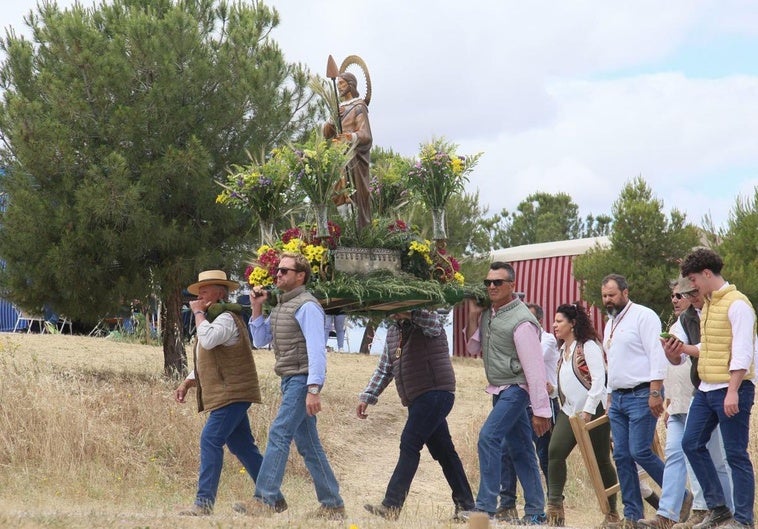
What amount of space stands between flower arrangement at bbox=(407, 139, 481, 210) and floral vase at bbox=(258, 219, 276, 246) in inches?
47.4

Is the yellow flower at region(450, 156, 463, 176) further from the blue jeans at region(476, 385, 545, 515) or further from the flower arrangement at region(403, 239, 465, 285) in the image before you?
the blue jeans at region(476, 385, 545, 515)

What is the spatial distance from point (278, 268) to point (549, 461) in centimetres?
274

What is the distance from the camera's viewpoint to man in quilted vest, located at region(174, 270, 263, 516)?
7.68 meters

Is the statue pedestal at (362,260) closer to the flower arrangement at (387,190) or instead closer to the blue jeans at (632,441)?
the flower arrangement at (387,190)

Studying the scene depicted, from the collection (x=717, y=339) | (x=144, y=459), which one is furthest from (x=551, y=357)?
(x=144, y=459)

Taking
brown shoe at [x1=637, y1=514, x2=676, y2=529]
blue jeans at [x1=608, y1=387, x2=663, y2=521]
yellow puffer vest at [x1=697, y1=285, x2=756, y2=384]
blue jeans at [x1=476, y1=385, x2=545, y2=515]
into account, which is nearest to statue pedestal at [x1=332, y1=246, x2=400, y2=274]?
blue jeans at [x1=476, y1=385, x2=545, y2=515]

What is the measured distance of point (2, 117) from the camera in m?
15.5

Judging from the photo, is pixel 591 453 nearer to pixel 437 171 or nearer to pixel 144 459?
pixel 437 171

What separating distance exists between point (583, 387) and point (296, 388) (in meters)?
2.51

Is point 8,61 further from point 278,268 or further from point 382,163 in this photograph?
point 278,268

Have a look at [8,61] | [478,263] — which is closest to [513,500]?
[8,61]

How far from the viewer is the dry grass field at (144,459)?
7.47 metres

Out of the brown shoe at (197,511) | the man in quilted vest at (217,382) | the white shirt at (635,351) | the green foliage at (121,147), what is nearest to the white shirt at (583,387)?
the white shirt at (635,351)

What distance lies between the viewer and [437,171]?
865cm
